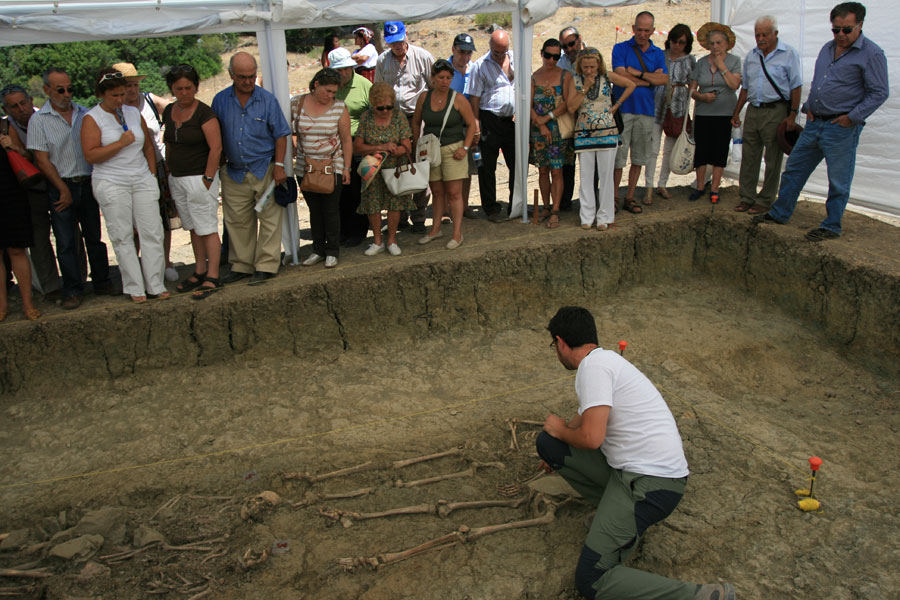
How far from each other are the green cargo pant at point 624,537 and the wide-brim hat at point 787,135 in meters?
4.82

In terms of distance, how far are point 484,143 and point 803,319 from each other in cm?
380

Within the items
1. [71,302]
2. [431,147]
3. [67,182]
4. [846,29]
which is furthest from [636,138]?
[71,302]

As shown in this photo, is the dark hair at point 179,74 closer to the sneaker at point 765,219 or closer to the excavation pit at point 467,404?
the excavation pit at point 467,404

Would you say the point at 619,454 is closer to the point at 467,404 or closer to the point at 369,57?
the point at 467,404

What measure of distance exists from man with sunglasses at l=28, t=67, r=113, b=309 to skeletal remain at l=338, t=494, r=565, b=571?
3971 millimetres

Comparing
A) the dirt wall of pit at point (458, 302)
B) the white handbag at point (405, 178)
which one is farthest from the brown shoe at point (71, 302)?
the white handbag at point (405, 178)

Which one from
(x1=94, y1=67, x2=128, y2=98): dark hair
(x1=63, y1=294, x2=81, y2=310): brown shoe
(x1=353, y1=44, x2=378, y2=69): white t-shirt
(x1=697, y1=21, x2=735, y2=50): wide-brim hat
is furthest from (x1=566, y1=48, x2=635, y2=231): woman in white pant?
(x1=63, y1=294, x2=81, y2=310): brown shoe

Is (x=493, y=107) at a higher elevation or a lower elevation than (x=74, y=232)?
higher

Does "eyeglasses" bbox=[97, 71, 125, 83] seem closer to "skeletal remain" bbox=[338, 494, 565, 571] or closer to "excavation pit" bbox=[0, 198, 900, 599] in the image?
"excavation pit" bbox=[0, 198, 900, 599]

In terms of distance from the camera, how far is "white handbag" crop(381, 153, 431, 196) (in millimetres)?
7316

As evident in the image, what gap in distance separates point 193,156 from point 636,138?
4669 millimetres

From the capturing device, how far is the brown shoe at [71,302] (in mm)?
6730

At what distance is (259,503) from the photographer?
5004mm

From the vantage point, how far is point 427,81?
26.5 ft
